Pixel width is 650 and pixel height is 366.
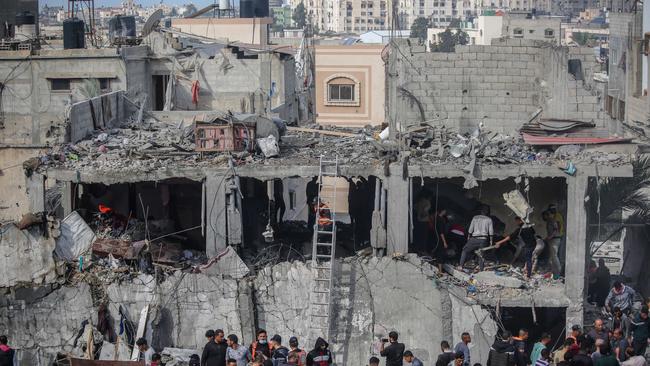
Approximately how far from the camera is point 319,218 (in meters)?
20.8

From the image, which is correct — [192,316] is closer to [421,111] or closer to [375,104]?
[421,111]

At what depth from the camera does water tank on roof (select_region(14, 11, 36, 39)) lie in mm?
36225

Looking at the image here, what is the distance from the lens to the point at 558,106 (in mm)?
22766

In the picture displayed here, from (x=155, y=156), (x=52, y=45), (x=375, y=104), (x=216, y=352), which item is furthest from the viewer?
(x=375, y=104)

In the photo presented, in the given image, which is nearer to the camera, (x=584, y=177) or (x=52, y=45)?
(x=584, y=177)

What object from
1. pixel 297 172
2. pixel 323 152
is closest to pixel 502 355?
pixel 297 172

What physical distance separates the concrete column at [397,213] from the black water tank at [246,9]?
30905 mm

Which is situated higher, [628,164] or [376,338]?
[628,164]

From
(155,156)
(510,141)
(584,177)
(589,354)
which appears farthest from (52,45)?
(589,354)

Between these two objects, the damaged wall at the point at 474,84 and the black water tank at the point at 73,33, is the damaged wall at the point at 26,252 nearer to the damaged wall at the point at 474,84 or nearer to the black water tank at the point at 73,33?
the damaged wall at the point at 474,84

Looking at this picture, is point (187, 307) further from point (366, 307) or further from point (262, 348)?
point (262, 348)

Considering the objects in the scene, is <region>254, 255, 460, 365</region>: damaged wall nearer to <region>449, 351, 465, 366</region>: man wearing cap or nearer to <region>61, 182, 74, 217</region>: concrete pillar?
<region>449, 351, 465, 366</region>: man wearing cap

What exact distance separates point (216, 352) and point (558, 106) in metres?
9.04

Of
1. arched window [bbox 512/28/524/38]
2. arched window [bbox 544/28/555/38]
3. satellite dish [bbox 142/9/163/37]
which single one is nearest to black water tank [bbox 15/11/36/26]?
satellite dish [bbox 142/9/163/37]
